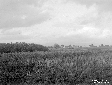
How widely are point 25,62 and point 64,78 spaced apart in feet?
10.6

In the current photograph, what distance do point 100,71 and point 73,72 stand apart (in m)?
2.32

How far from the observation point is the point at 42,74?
1229 centimetres

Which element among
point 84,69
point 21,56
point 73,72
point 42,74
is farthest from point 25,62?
point 84,69

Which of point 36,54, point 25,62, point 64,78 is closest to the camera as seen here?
point 64,78

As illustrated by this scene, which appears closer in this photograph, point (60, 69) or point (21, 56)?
point (60, 69)

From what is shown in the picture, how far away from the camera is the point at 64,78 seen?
12227mm

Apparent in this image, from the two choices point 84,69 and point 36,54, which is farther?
point 36,54

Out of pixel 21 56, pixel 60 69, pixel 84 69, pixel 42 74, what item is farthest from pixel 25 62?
pixel 84 69

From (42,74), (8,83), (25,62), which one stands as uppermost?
(25,62)

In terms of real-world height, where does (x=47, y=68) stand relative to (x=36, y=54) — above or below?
below

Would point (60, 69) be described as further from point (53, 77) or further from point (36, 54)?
point (36, 54)

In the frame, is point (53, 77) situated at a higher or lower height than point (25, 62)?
lower

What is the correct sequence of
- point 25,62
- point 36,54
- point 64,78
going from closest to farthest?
point 64,78
point 25,62
point 36,54

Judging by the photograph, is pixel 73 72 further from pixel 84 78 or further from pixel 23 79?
pixel 23 79
